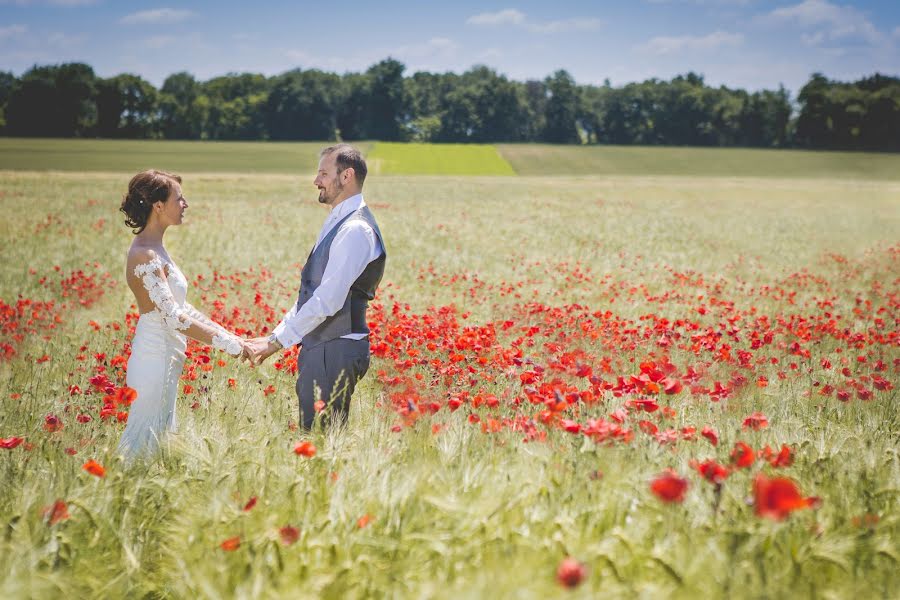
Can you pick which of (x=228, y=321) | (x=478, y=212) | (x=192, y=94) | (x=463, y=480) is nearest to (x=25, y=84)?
(x=192, y=94)

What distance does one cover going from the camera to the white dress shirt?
3891 millimetres

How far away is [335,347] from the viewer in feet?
13.5

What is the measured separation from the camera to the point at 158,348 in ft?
13.7

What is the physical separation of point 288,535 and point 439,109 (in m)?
126

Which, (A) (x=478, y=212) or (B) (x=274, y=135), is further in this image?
(B) (x=274, y=135)

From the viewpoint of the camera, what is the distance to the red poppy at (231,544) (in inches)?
81.0

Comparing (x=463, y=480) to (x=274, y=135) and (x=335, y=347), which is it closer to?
(x=335, y=347)

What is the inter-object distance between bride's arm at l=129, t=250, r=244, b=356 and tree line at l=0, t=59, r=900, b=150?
4017 inches

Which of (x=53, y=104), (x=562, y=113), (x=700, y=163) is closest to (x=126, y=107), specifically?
(x=53, y=104)

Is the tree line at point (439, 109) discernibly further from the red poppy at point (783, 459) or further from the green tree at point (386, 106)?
the red poppy at point (783, 459)

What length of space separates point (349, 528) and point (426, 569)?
1.10ft

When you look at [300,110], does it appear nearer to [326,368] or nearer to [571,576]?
[326,368]

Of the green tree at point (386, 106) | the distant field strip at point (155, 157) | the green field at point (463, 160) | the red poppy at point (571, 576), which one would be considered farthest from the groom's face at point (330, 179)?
the green tree at point (386, 106)

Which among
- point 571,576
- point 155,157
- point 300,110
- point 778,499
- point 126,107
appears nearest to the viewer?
point 778,499
